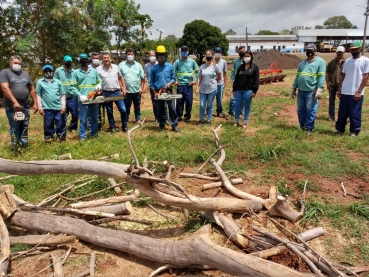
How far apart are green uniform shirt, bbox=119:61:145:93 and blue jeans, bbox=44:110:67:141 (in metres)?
1.82

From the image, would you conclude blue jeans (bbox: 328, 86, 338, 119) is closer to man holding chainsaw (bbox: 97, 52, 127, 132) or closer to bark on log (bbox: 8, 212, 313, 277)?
man holding chainsaw (bbox: 97, 52, 127, 132)

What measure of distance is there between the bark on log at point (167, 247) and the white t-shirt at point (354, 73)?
Answer: 15.0 ft

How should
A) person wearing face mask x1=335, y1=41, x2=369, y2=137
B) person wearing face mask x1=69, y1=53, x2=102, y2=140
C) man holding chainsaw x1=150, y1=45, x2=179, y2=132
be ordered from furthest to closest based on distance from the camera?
man holding chainsaw x1=150, y1=45, x2=179, y2=132 → person wearing face mask x1=69, y1=53, x2=102, y2=140 → person wearing face mask x1=335, y1=41, x2=369, y2=137

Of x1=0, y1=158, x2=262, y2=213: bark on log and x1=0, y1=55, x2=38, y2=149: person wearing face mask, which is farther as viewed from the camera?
x1=0, y1=55, x2=38, y2=149: person wearing face mask

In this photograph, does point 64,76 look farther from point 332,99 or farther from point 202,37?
point 202,37

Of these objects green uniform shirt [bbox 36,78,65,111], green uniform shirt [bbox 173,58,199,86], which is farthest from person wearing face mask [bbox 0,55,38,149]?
green uniform shirt [bbox 173,58,199,86]

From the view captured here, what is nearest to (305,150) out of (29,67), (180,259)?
(180,259)

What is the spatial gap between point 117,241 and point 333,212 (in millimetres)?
2525

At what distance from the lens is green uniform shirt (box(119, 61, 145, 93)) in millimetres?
7578

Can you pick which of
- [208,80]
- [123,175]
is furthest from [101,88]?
[123,175]

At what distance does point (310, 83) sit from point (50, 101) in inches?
208

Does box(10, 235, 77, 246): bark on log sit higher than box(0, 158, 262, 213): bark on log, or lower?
lower

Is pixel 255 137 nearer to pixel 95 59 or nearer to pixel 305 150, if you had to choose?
pixel 305 150

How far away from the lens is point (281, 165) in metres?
5.03
